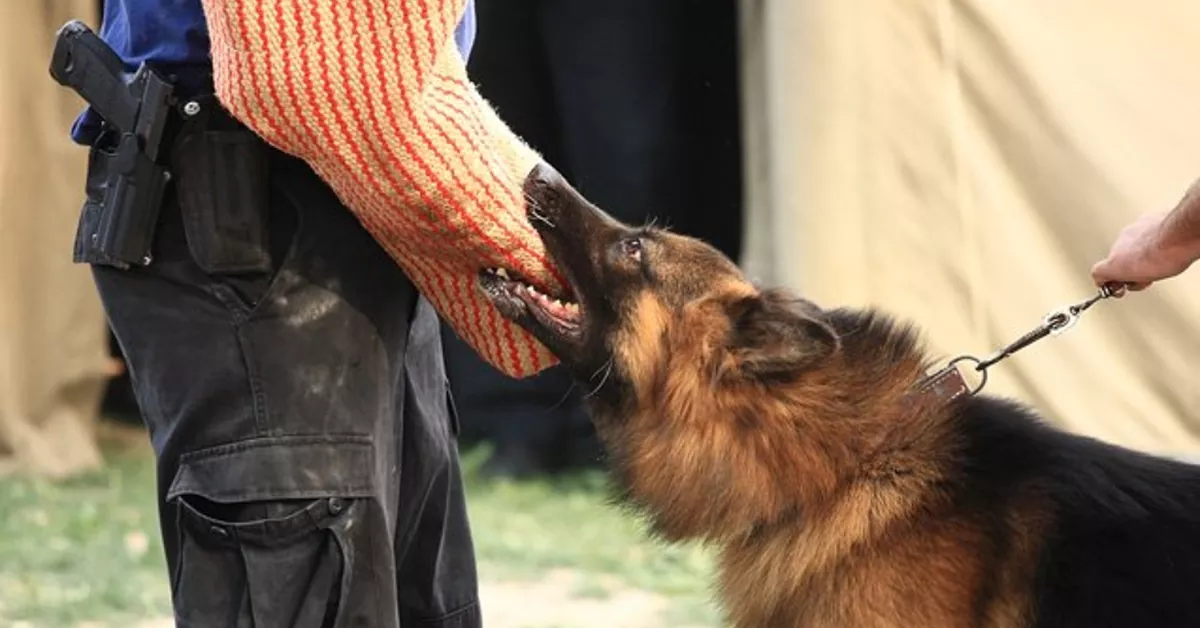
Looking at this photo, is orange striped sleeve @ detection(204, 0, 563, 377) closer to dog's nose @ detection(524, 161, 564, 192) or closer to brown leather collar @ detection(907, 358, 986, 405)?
dog's nose @ detection(524, 161, 564, 192)

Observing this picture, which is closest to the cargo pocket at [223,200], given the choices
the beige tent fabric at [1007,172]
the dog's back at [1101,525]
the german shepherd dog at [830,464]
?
the german shepherd dog at [830,464]

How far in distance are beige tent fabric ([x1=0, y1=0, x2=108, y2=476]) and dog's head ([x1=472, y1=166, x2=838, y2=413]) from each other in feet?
13.1

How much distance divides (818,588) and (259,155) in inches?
46.0

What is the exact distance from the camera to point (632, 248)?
2.74m

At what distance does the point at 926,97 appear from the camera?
523 centimetres

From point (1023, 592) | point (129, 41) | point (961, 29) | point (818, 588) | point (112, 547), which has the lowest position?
point (1023, 592)

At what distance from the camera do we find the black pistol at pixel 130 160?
2271 millimetres

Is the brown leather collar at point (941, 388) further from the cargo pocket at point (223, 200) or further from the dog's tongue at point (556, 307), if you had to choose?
the cargo pocket at point (223, 200)

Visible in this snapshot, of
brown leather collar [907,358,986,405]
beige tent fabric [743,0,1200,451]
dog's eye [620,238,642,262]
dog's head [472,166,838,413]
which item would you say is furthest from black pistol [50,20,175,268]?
beige tent fabric [743,0,1200,451]

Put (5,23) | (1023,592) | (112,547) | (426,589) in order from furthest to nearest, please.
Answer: (5,23) < (112,547) < (426,589) < (1023,592)

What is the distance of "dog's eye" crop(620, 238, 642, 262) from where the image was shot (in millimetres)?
2734

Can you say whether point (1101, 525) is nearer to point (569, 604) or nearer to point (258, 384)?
point (258, 384)

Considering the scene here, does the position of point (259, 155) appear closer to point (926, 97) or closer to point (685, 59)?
point (926, 97)

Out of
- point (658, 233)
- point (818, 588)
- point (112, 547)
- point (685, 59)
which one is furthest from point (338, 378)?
point (685, 59)
